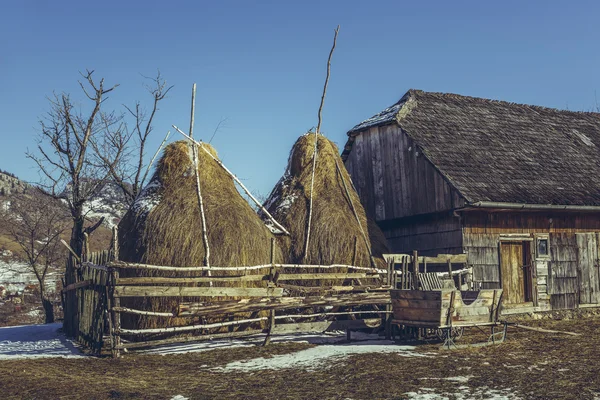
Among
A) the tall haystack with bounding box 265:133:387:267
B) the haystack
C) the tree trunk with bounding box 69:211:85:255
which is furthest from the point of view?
the tree trunk with bounding box 69:211:85:255

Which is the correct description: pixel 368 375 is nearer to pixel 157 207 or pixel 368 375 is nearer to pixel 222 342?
pixel 222 342

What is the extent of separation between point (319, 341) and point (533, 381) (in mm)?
4692

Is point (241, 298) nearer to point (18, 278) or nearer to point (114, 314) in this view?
point (114, 314)

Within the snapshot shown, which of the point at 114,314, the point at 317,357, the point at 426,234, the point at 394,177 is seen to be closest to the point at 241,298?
the point at 114,314

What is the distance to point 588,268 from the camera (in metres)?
16.4

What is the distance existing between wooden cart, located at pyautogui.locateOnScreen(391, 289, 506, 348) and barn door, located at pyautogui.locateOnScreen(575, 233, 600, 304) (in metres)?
5.87

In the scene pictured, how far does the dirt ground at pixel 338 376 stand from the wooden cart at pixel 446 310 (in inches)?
16.8

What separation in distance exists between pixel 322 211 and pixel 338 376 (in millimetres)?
6368

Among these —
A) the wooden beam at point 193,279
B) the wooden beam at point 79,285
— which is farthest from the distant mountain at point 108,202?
the wooden beam at point 193,279

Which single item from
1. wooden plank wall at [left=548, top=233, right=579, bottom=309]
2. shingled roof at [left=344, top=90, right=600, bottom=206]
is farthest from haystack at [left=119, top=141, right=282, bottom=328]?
wooden plank wall at [left=548, top=233, right=579, bottom=309]

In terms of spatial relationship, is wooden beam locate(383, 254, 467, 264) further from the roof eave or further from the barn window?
the barn window

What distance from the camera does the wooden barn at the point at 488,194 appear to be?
14914 mm

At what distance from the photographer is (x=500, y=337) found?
→ 11.9 meters

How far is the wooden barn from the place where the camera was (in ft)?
48.9
